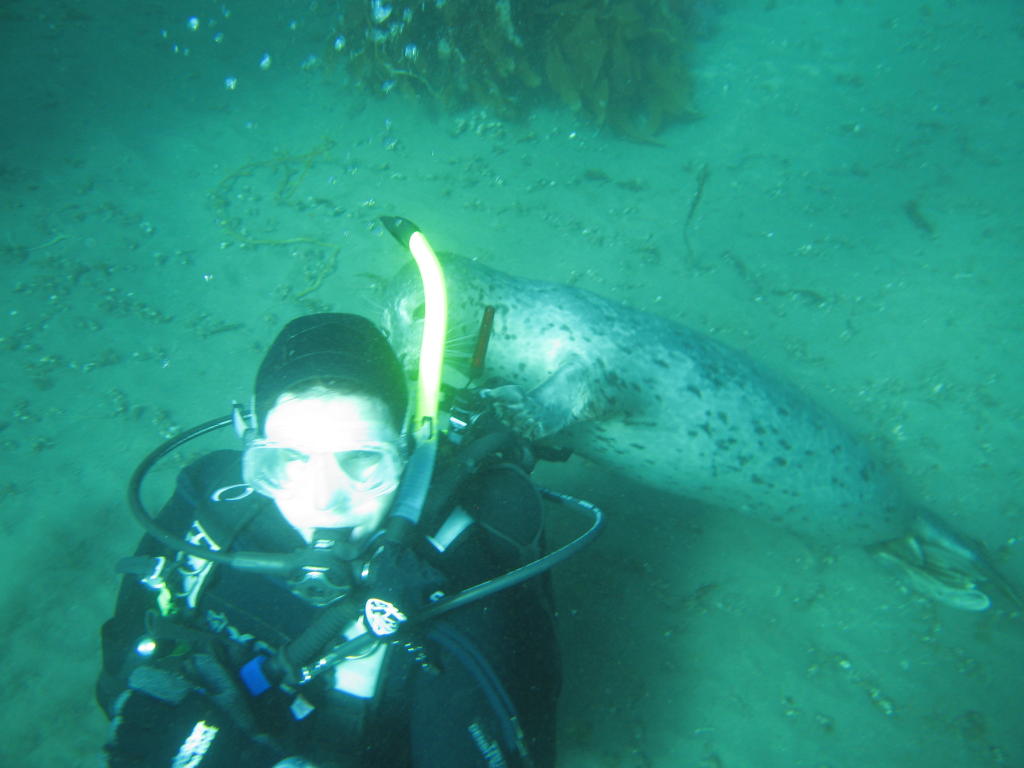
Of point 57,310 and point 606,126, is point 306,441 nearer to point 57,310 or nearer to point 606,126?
point 57,310

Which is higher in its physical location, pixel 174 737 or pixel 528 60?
pixel 528 60

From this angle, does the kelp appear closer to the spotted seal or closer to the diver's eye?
the spotted seal

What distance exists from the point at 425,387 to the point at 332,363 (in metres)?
0.47

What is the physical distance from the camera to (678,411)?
151 inches

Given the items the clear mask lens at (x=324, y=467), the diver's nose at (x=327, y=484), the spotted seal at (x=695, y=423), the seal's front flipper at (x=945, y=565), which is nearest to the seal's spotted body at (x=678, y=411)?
the spotted seal at (x=695, y=423)

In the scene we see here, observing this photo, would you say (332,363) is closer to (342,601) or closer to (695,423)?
(342,601)

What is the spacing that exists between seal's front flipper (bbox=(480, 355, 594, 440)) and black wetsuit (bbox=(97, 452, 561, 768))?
2.63ft

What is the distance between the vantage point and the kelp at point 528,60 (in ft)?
23.8

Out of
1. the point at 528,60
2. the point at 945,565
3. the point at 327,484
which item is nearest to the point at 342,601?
the point at 327,484

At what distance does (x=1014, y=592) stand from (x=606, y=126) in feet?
21.6

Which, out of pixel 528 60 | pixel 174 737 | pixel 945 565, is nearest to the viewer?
pixel 174 737

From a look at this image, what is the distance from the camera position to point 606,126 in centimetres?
738

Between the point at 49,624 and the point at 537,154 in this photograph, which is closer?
the point at 49,624

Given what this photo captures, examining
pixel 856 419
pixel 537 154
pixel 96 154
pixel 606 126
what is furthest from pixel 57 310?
pixel 856 419
